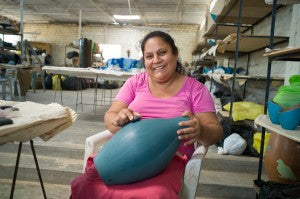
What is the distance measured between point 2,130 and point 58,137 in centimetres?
209

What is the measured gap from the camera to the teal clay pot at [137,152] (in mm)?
1000

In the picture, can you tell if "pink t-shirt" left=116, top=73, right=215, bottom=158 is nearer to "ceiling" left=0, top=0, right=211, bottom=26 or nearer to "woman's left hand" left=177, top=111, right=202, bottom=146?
"woman's left hand" left=177, top=111, right=202, bottom=146

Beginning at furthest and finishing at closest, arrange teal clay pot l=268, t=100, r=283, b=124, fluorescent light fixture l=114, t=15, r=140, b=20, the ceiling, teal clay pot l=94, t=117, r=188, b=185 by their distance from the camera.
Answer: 1. fluorescent light fixture l=114, t=15, r=140, b=20
2. the ceiling
3. teal clay pot l=268, t=100, r=283, b=124
4. teal clay pot l=94, t=117, r=188, b=185

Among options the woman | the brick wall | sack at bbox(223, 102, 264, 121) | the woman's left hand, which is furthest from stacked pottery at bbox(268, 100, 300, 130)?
the brick wall

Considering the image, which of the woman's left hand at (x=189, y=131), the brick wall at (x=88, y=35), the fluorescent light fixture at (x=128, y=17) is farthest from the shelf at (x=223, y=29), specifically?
the brick wall at (x=88, y=35)

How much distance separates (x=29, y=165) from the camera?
2.24m

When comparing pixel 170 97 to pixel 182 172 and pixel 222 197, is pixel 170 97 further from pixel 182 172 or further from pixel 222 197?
pixel 222 197

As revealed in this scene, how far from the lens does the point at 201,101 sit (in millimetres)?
1352

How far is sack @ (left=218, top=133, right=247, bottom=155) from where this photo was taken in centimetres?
242

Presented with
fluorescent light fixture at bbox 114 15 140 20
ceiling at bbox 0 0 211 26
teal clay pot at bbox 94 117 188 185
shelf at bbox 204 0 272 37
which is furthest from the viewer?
fluorescent light fixture at bbox 114 15 140 20

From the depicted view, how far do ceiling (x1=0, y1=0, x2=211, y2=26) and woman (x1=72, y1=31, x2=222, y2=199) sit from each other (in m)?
7.56

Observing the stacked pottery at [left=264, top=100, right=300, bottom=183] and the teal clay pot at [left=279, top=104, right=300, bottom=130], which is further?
the stacked pottery at [left=264, top=100, right=300, bottom=183]

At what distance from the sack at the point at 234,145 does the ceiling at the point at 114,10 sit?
22.2ft

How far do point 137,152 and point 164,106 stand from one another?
0.42 m
